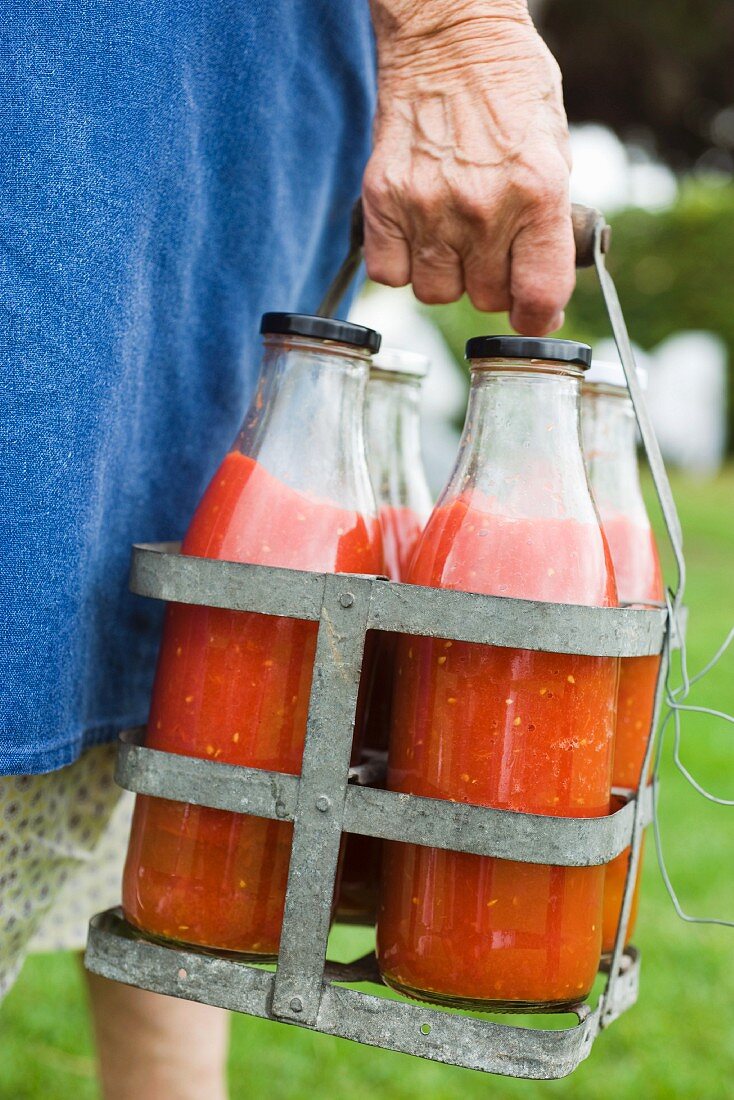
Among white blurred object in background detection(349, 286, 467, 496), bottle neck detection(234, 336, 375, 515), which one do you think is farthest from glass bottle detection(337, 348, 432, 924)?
white blurred object in background detection(349, 286, 467, 496)

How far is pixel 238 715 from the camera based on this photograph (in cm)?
107

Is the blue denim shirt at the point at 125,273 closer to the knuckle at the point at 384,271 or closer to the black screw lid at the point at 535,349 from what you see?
the knuckle at the point at 384,271

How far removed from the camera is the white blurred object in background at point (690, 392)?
12.7 meters

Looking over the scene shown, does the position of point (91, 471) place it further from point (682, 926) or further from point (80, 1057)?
point (682, 926)

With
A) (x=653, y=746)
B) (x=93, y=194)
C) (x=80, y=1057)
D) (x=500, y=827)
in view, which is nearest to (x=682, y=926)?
(x=80, y=1057)

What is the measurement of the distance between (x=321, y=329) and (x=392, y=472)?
0.31 m

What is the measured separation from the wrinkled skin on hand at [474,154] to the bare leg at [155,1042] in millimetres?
1064

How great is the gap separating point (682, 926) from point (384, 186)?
8.06 ft

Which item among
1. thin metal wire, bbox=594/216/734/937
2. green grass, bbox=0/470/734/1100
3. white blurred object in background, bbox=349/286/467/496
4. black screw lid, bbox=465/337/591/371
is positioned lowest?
green grass, bbox=0/470/734/1100

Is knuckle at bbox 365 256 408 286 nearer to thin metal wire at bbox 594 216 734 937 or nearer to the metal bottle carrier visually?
thin metal wire at bbox 594 216 734 937

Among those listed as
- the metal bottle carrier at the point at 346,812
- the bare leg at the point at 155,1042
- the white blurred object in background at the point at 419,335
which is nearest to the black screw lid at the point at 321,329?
the metal bottle carrier at the point at 346,812

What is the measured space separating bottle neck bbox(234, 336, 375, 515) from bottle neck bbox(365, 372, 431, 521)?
0.67 ft

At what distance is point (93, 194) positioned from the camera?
3.63 feet

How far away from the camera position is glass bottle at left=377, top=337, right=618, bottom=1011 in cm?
100
